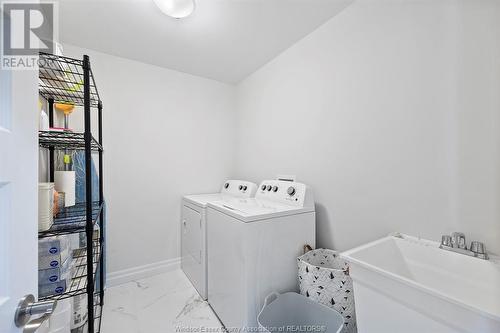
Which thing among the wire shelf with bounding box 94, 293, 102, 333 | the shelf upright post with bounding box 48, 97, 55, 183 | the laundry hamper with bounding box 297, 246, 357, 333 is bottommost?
the wire shelf with bounding box 94, 293, 102, 333

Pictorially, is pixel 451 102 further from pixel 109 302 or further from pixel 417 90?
pixel 109 302

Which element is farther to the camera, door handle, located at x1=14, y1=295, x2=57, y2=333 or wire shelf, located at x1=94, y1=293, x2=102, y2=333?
wire shelf, located at x1=94, y1=293, x2=102, y2=333

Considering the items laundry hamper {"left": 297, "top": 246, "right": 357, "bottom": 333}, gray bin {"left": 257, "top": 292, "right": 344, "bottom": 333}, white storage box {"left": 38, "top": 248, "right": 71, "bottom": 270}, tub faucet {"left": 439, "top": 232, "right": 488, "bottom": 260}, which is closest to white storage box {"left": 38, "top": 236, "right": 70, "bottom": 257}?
white storage box {"left": 38, "top": 248, "right": 71, "bottom": 270}

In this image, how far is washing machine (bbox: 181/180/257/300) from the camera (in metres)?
1.81

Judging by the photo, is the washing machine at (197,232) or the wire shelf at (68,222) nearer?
the wire shelf at (68,222)

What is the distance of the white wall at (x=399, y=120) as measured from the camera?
95 centimetres

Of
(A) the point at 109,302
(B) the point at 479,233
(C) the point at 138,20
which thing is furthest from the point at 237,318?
(C) the point at 138,20

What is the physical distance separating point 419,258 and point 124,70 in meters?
2.76

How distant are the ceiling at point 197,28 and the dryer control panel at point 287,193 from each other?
1265 mm

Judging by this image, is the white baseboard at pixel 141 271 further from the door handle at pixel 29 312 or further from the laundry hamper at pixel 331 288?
the door handle at pixel 29 312

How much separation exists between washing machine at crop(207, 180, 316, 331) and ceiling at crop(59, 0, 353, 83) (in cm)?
128

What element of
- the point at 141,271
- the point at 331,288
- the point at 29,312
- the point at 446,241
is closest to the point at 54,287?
the point at 29,312

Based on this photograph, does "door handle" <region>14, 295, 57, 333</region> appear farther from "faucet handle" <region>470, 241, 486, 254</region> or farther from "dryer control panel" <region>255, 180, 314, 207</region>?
"faucet handle" <region>470, 241, 486, 254</region>

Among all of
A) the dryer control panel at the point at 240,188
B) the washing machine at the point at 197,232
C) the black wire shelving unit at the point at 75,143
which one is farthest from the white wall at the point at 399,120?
the black wire shelving unit at the point at 75,143
